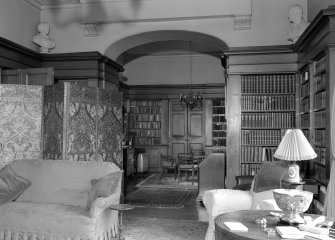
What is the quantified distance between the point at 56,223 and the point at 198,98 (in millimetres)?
7668

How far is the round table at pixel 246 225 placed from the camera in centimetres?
254

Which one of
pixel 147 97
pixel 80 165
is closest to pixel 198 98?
→ pixel 147 97

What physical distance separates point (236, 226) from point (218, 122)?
939 cm

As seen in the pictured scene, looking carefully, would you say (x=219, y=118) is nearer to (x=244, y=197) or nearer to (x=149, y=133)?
(x=149, y=133)

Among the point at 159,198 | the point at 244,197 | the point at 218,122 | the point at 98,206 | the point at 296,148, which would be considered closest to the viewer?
the point at 296,148

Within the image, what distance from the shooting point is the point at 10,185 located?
14.7 feet

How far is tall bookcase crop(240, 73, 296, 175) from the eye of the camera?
6523 mm

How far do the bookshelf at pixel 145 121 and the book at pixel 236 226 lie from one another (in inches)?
375

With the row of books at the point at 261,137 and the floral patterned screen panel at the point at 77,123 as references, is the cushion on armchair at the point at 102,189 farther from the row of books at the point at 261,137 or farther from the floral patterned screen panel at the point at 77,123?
the row of books at the point at 261,137

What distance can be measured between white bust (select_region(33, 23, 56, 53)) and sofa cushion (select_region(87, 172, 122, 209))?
3.93 meters

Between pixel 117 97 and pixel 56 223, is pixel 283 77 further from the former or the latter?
pixel 56 223

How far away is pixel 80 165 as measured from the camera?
183 inches

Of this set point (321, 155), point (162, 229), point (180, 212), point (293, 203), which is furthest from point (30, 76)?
point (293, 203)

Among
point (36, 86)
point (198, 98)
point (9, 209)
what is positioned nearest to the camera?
point (9, 209)
